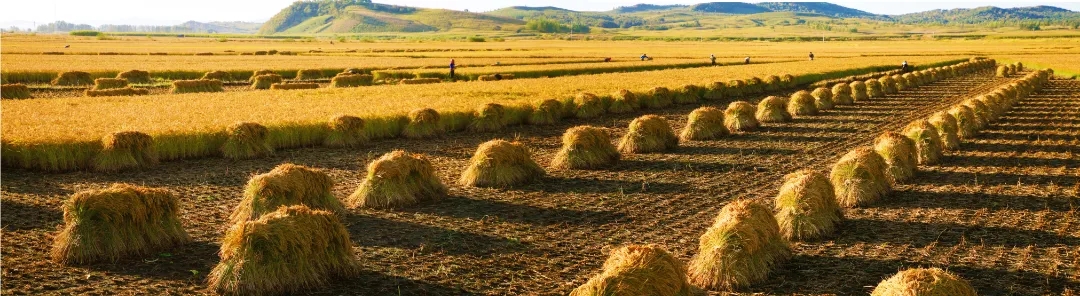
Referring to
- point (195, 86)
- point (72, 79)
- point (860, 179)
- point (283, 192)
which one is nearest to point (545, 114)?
point (860, 179)

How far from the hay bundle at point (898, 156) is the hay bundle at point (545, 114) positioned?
11382 mm

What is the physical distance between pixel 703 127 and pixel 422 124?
795 centimetres

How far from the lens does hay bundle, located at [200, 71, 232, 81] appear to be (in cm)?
4343

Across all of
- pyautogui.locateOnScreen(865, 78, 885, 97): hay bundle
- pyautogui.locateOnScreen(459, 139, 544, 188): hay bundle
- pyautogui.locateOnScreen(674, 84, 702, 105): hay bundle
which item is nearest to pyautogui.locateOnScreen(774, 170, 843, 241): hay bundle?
pyautogui.locateOnScreen(459, 139, 544, 188): hay bundle

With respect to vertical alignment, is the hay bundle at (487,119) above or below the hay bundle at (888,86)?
below

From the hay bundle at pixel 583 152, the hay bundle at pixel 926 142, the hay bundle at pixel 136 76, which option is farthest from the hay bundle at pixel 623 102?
the hay bundle at pixel 136 76

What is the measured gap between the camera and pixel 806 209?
11.9 metres

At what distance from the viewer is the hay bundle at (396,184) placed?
45.0ft

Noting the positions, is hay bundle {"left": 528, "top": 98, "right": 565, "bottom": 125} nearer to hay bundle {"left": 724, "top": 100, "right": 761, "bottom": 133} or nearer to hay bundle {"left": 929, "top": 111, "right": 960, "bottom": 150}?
hay bundle {"left": 724, "top": 100, "right": 761, "bottom": 133}

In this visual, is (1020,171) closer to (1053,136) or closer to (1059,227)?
(1059,227)

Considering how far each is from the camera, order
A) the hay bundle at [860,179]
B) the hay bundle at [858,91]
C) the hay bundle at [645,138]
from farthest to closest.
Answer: the hay bundle at [858,91] < the hay bundle at [645,138] < the hay bundle at [860,179]

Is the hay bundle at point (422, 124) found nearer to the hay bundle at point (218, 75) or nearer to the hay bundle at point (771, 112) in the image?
the hay bundle at point (771, 112)

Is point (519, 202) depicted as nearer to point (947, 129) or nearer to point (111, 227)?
point (111, 227)

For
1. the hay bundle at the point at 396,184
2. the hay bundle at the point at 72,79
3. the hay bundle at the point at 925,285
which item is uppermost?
the hay bundle at the point at 925,285
